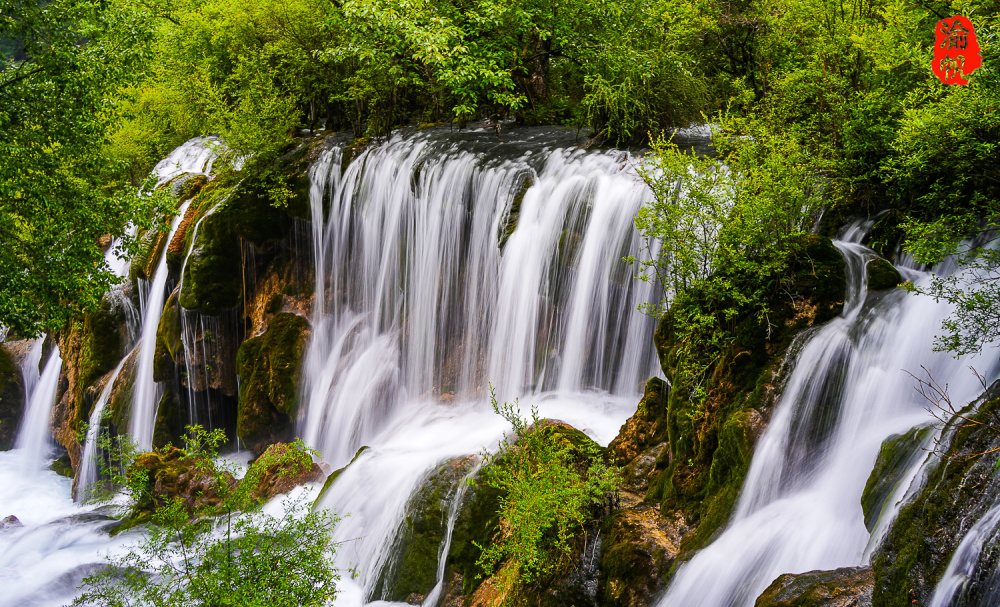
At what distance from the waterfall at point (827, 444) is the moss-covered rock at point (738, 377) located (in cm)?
16

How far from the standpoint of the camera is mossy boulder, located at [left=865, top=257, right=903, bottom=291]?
20.1 feet

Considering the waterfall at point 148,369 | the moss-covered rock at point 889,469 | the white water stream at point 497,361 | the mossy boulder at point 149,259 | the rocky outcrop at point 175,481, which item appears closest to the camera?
the moss-covered rock at point 889,469

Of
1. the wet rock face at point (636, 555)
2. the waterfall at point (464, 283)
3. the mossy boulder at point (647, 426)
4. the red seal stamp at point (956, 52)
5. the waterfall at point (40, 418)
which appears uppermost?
the red seal stamp at point (956, 52)

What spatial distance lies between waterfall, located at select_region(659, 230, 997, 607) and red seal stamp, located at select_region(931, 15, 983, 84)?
1.92 meters

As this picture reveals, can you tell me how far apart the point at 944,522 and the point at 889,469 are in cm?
107

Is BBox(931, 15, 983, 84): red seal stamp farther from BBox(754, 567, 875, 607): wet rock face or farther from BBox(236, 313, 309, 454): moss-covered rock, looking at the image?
BBox(236, 313, 309, 454): moss-covered rock

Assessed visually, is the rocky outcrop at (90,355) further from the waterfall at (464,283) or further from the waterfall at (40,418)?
the waterfall at (464,283)

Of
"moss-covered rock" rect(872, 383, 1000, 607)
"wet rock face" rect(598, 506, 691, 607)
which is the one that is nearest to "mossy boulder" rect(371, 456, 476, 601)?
"wet rock face" rect(598, 506, 691, 607)

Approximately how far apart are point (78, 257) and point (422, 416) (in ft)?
18.6

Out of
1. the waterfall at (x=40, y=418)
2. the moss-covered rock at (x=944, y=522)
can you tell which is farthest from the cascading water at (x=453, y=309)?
the waterfall at (x=40, y=418)

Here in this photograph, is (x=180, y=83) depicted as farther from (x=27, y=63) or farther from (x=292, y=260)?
(x=27, y=63)

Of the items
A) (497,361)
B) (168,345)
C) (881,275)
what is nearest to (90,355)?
(168,345)

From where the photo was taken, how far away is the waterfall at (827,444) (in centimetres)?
494

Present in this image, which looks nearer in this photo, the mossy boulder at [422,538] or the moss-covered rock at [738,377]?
the moss-covered rock at [738,377]
